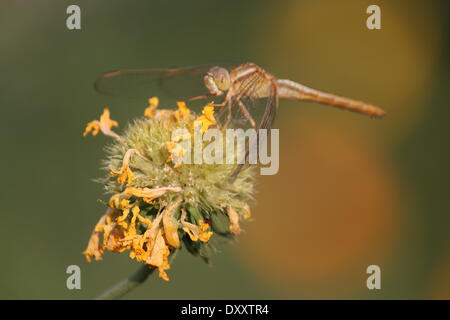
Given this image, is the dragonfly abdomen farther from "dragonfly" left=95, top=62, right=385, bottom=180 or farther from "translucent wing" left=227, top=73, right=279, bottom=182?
"translucent wing" left=227, top=73, right=279, bottom=182

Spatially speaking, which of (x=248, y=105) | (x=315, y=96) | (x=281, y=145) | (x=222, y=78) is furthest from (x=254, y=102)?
(x=281, y=145)

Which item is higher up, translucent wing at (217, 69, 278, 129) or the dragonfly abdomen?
the dragonfly abdomen

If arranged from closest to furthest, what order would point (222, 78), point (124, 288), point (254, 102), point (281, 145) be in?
point (124, 288), point (222, 78), point (254, 102), point (281, 145)

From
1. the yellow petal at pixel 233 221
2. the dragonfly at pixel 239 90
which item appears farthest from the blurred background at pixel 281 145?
the yellow petal at pixel 233 221

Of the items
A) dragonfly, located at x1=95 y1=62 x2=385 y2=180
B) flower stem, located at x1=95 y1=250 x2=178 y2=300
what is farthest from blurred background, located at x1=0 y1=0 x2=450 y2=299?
flower stem, located at x1=95 y1=250 x2=178 y2=300

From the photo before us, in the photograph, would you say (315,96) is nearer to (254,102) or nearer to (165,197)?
(254,102)
